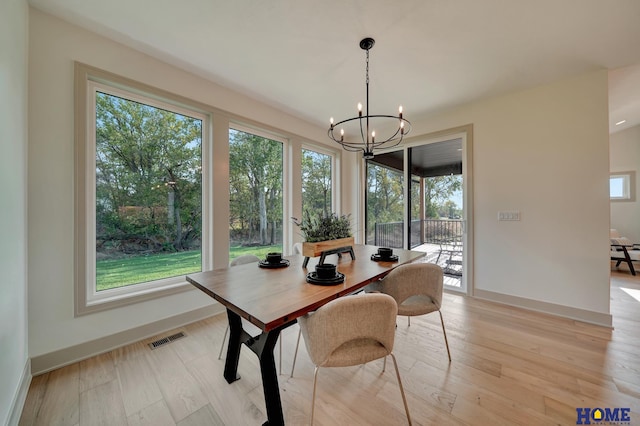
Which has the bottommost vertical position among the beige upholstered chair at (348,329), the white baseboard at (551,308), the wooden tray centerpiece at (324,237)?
the white baseboard at (551,308)

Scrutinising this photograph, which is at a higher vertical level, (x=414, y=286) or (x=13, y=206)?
(x=13, y=206)

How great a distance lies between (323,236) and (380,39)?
5.87 ft

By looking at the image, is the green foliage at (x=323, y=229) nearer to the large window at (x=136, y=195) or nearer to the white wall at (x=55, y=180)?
the large window at (x=136, y=195)

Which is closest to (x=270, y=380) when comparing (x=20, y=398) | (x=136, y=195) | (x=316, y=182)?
(x=20, y=398)

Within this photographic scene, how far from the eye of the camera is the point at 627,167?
17.3 ft

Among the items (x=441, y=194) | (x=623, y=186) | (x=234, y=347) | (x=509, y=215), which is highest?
(x=623, y=186)

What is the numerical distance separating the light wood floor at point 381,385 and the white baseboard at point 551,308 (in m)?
0.15

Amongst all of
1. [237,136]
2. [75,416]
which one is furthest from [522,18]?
[75,416]

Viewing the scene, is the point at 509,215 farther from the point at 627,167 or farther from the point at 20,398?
the point at 627,167

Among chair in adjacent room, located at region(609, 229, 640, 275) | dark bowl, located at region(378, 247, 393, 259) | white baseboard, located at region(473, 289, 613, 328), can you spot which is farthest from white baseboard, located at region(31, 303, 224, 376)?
chair in adjacent room, located at region(609, 229, 640, 275)

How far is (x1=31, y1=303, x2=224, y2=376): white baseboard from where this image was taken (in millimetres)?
1797

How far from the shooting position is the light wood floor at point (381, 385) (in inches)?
55.9

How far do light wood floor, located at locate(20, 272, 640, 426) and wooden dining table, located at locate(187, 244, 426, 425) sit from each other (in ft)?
0.86

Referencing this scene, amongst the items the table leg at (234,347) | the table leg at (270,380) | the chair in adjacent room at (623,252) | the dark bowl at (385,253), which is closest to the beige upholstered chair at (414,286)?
the dark bowl at (385,253)
